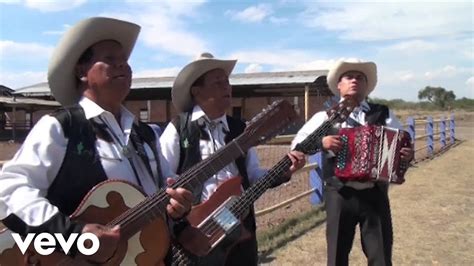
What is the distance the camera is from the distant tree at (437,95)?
245ft

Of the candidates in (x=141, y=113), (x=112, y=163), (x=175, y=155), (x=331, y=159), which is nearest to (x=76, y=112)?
(x=112, y=163)

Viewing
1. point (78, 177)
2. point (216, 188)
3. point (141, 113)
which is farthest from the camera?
point (141, 113)

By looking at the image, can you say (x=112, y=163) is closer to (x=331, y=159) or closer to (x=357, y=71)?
(x=331, y=159)

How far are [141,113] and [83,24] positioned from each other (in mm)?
24330

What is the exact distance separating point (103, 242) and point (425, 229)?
231 inches

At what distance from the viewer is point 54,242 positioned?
5.68ft

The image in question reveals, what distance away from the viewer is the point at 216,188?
9.10 feet

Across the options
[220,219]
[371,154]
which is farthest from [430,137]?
[220,219]

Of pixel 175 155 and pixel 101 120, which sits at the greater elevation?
pixel 101 120

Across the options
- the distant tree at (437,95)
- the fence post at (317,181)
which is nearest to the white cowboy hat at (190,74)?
the fence post at (317,181)

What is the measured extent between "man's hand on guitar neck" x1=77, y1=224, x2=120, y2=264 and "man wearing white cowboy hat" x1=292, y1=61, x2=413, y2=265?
2087 millimetres

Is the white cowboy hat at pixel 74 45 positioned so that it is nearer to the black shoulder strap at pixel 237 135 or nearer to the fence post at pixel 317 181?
the black shoulder strap at pixel 237 135

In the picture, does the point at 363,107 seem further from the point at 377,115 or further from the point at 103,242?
the point at 103,242

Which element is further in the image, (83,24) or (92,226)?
(83,24)
